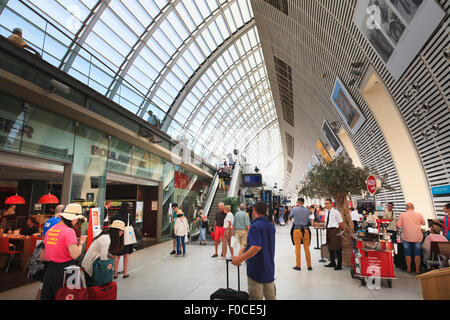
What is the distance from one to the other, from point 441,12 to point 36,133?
29.4 feet

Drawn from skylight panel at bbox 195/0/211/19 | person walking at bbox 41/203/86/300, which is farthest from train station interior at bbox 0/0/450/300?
skylight panel at bbox 195/0/211/19

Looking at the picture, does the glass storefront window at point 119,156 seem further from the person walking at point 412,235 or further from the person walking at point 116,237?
the person walking at point 412,235

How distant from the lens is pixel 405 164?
369 inches

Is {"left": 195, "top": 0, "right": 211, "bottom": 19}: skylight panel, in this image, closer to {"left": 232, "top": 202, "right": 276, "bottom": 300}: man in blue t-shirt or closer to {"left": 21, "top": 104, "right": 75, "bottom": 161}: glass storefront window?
{"left": 21, "top": 104, "right": 75, "bottom": 161}: glass storefront window

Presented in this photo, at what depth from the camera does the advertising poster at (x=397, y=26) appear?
5.12 m

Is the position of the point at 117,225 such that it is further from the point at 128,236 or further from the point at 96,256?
the point at 96,256

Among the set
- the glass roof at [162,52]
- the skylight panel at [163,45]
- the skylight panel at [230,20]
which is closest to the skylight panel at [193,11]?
the glass roof at [162,52]

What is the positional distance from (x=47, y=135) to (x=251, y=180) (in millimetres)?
17519

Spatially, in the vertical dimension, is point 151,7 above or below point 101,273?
above

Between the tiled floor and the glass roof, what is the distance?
18.5ft

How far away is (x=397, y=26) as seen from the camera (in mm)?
5875

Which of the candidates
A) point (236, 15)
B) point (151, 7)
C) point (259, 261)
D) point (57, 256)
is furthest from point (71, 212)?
point (236, 15)

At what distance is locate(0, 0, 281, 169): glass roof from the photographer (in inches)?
281
